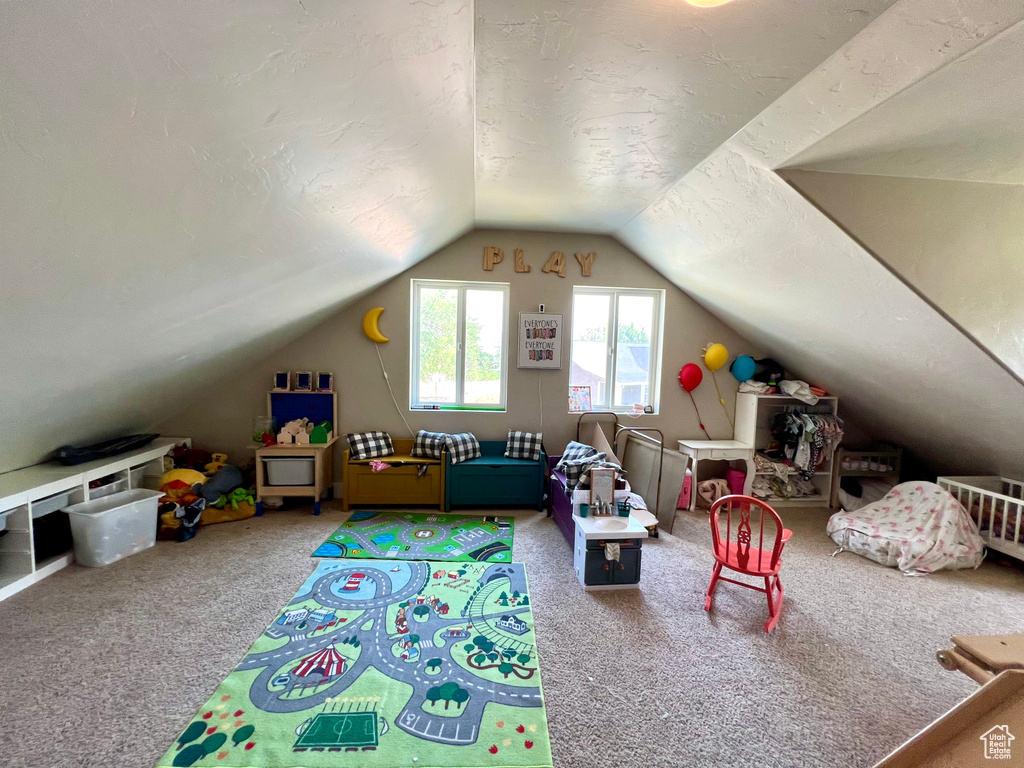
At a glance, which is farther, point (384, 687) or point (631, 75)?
point (384, 687)

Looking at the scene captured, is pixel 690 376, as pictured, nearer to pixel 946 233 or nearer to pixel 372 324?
pixel 946 233

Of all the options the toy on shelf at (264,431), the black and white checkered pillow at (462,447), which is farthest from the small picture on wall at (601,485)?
the toy on shelf at (264,431)

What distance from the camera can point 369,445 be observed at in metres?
3.91

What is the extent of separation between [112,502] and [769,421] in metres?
5.70

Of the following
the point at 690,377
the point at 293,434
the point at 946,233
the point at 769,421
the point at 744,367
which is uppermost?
the point at 946,233

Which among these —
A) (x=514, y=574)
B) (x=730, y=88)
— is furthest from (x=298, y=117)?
(x=514, y=574)

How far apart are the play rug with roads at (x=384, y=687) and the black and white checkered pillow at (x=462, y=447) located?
52.9 inches

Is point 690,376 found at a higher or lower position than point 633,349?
lower

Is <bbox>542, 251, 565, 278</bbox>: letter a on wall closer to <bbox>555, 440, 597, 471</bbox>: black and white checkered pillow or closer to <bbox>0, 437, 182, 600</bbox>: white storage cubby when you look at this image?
<bbox>555, 440, 597, 471</bbox>: black and white checkered pillow

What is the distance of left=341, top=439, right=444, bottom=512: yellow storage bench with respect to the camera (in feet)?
12.5

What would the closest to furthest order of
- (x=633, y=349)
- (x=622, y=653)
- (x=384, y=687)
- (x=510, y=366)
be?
(x=384, y=687) → (x=622, y=653) → (x=510, y=366) → (x=633, y=349)

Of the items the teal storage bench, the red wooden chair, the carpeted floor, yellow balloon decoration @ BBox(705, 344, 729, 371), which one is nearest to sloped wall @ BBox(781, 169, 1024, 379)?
the red wooden chair

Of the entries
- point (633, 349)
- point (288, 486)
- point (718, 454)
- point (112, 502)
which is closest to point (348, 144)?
point (288, 486)

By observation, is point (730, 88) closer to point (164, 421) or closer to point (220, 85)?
point (220, 85)
